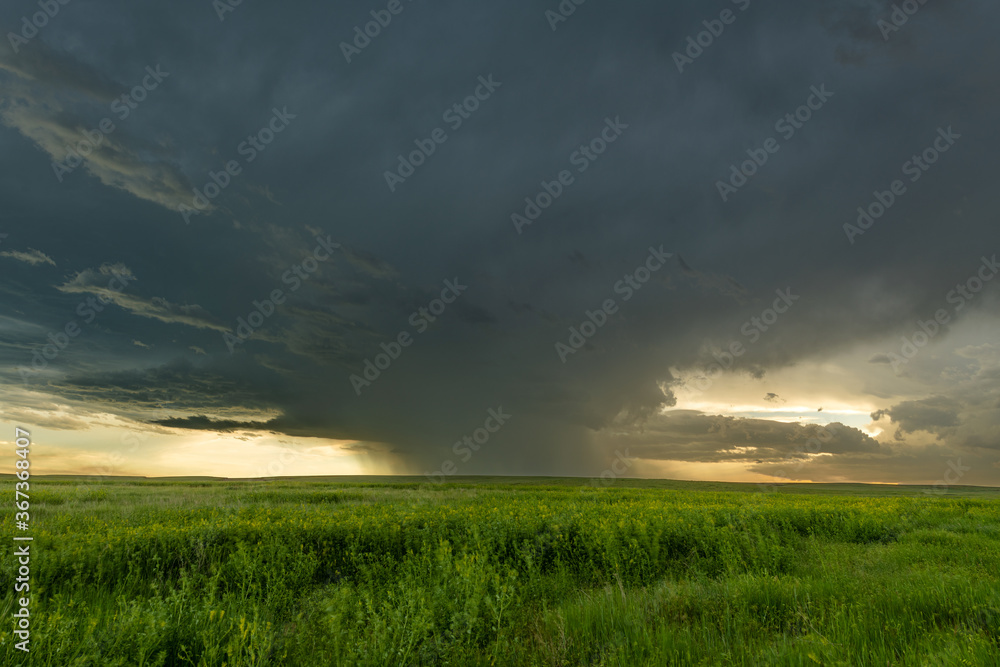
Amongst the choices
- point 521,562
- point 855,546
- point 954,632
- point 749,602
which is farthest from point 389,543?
point 855,546

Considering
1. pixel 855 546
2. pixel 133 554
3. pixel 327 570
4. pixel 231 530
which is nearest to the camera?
pixel 133 554

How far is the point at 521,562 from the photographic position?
995 centimetres

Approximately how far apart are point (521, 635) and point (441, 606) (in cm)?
114

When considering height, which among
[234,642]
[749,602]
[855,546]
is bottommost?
[855,546]

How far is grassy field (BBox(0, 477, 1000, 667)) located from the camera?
4777 millimetres

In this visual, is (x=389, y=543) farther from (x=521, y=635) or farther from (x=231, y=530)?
(x=521, y=635)

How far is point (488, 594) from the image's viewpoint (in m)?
6.52

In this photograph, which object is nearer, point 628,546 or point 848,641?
point 848,641

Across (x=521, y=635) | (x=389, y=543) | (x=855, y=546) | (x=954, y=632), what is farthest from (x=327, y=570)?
(x=855, y=546)

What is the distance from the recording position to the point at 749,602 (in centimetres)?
670

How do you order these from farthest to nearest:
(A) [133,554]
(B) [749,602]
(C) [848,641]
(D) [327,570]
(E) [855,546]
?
(E) [855,546] → (D) [327,570] → (A) [133,554] → (B) [749,602] → (C) [848,641]

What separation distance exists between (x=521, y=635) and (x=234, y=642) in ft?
11.3

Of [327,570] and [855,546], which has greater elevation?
[327,570]

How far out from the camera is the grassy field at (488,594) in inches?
Result: 188
